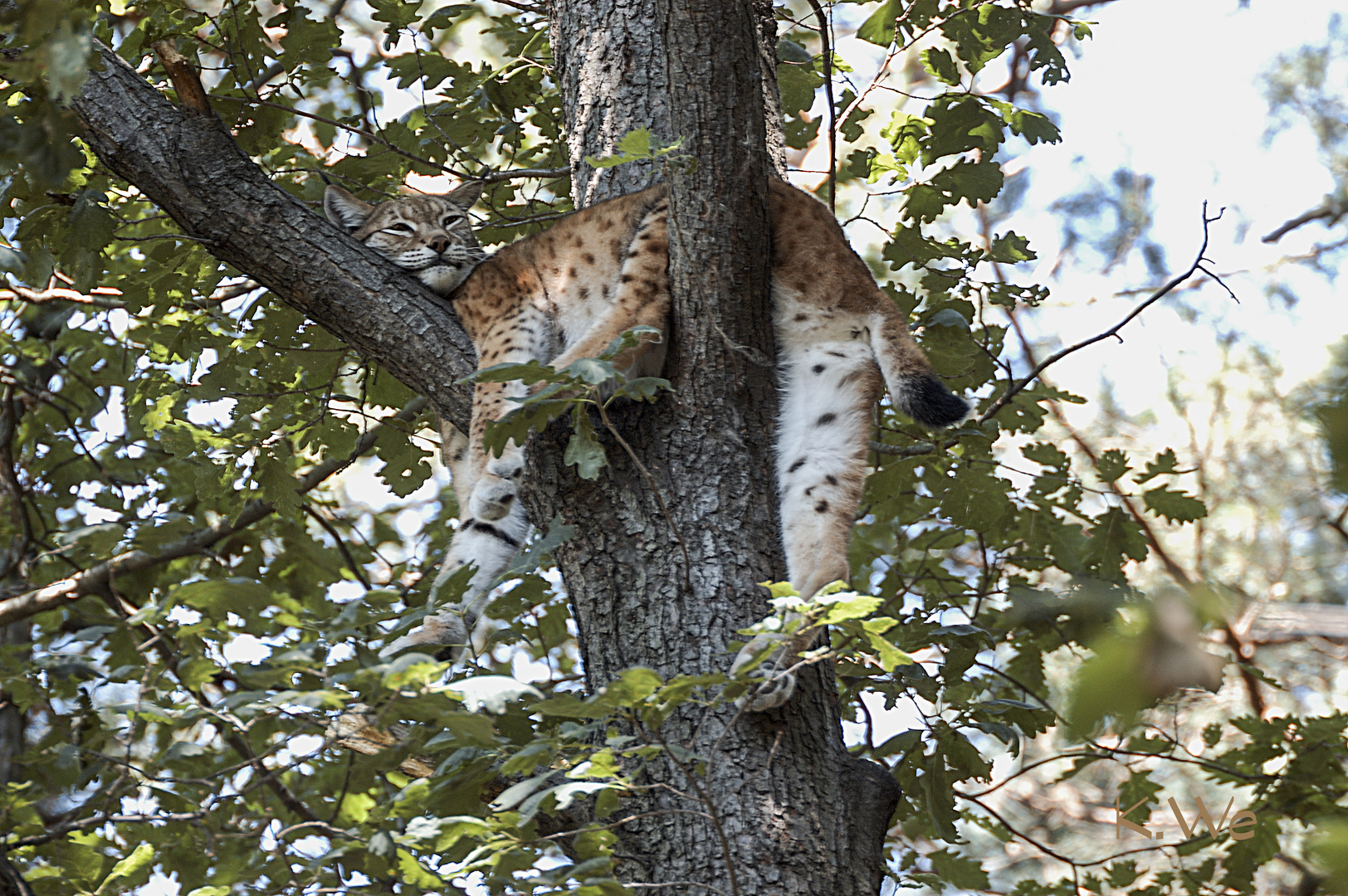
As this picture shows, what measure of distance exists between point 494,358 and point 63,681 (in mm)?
2967

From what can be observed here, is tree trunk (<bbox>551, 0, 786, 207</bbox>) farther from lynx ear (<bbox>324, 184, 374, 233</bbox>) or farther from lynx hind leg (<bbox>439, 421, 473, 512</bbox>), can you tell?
lynx ear (<bbox>324, 184, 374, 233</bbox>)

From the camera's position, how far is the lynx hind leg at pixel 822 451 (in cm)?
327

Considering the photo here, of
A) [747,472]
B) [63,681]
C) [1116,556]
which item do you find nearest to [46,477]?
[63,681]

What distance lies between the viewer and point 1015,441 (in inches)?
406

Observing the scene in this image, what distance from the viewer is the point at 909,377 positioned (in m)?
3.49

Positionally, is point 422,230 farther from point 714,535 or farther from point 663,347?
point 714,535

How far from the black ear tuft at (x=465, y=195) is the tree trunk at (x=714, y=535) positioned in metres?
2.22

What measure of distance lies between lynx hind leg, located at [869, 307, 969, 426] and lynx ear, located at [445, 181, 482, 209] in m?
2.41

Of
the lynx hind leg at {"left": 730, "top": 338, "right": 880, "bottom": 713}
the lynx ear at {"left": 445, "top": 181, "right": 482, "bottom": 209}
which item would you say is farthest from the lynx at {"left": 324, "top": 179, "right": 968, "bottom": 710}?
the lynx ear at {"left": 445, "top": 181, "right": 482, "bottom": 209}

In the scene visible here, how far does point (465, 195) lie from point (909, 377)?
9.43 ft

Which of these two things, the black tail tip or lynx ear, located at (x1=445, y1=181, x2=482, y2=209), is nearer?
the black tail tip

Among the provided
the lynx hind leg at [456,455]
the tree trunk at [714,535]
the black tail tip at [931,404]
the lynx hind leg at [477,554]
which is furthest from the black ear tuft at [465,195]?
the black tail tip at [931,404]

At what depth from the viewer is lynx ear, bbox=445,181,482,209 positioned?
5.36m

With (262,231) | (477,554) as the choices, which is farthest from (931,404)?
(262,231)
